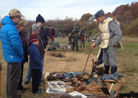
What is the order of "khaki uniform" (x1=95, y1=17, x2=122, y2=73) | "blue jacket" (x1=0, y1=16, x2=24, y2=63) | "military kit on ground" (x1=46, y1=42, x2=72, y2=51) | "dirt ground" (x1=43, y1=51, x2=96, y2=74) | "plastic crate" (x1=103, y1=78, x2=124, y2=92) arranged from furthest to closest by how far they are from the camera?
"military kit on ground" (x1=46, y1=42, x2=72, y2=51) → "dirt ground" (x1=43, y1=51, x2=96, y2=74) → "khaki uniform" (x1=95, y1=17, x2=122, y2=73) → "plastic crate" (x1=103, y1=78, x2=124, y2=92) → "blue jacket" (x1=0, y1=16, x2=24, y2=63)

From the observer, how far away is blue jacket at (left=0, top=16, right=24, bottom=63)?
3165mm

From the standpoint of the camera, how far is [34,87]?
3.96 m

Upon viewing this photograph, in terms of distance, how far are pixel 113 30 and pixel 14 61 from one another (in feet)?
9.07

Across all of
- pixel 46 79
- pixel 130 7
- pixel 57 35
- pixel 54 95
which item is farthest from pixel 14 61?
pixel 130 7

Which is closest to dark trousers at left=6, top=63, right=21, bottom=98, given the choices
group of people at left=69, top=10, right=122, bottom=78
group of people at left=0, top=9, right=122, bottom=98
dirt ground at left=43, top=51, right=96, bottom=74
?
group of people at left=0, top=9, right=122, bottom=98

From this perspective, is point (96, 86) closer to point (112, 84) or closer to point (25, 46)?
point (112, 84)

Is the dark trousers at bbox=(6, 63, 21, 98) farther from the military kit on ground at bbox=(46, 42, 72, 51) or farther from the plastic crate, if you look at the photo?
the military kit on ground at bbox=(46, 42, 72, 51)

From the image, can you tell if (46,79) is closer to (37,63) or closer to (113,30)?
(37,63)

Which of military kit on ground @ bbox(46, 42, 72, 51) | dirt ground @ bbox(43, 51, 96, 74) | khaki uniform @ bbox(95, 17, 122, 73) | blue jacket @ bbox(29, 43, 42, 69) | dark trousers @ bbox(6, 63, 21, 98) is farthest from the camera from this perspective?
military kit on ground @ bbox(46, 42, 72, 51)

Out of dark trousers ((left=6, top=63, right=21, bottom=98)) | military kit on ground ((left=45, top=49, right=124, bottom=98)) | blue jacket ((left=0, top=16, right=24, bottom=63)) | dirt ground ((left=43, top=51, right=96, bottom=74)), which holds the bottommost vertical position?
dirt ground ((left=43, top=51, right=96, bottom=74))

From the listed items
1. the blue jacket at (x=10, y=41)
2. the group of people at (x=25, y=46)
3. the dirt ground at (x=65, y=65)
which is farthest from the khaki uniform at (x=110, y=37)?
the blue jacket at (x=10, y=41)

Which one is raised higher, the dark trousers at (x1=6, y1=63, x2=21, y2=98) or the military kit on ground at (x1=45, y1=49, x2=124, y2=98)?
the dark trousers at (x1=6, y1=63, x2=21, y2=98)

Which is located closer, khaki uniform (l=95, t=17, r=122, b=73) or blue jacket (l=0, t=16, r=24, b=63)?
blue jacket (l=0, t=16, r=24, b=63)

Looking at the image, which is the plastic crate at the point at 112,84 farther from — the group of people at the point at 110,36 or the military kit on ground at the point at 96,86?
the group of people at the point at 110,36
